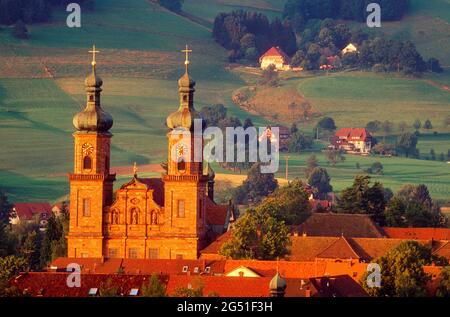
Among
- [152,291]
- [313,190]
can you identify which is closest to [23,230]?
[313,190]

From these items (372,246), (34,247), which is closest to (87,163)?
(372,246)

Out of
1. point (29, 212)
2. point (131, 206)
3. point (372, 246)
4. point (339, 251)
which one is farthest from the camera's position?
point (29, 212)

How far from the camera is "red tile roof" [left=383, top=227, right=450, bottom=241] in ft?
364

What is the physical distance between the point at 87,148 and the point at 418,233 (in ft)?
69.3

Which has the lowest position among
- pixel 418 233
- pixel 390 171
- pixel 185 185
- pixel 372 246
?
pixel 372 246

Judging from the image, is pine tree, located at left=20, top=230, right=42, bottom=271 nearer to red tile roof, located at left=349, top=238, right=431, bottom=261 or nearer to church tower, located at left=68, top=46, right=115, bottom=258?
church tower, located at left=68, top=46, right=115, bottom=258

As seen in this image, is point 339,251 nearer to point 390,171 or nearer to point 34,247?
point 34,247

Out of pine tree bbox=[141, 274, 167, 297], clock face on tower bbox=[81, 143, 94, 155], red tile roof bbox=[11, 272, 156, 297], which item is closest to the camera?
pine tree bbox=[141, 274, 167, 297]

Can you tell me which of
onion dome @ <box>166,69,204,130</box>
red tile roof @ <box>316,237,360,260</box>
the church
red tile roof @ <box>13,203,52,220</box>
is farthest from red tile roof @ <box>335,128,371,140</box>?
the church

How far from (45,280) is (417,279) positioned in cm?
1349

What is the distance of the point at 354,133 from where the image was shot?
186 m

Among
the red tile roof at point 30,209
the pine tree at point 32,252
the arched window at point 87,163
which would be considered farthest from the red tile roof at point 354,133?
the arched window at point 87,163

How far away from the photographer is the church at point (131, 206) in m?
98.6

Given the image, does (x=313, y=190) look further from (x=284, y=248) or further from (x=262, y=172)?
(x=284, y=248)
